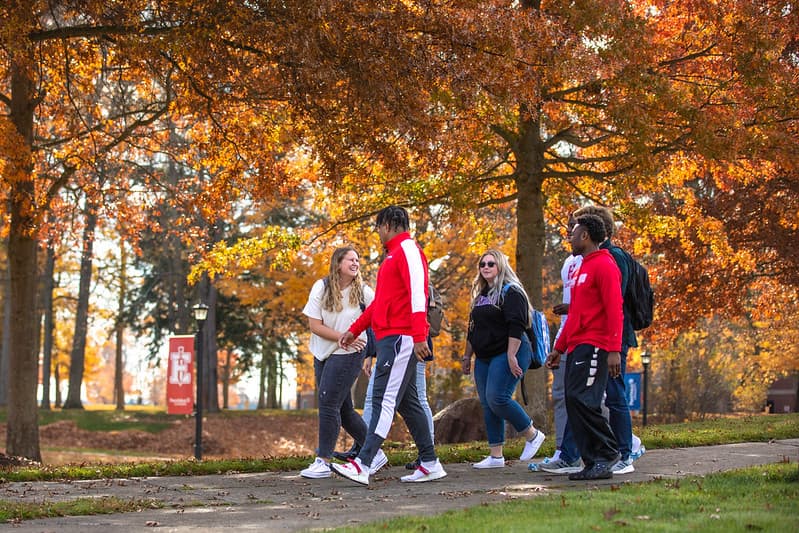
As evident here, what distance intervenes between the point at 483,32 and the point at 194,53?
305cm

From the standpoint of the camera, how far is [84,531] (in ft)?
20.3

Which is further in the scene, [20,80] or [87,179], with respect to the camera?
[87,179]

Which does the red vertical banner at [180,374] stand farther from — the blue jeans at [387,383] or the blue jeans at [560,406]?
the blue jeans at [387,383]

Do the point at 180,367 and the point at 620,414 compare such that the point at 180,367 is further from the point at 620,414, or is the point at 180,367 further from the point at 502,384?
the point at 620,414

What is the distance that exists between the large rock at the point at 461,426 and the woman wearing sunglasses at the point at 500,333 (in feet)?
20.5

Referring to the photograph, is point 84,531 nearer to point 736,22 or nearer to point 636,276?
point 636,276

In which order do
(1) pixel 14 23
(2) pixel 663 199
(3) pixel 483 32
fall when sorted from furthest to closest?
(2) pixel 663 199, (3) pixel 483 32, (1) pixel 14 23

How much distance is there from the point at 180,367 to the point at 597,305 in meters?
16.4

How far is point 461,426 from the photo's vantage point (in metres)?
15.7

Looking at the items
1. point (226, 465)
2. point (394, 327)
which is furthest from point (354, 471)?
point (226, 465)

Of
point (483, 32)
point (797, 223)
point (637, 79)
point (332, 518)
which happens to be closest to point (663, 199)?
point (797, 223)

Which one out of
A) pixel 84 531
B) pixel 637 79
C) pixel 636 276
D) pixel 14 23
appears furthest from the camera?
pixel 637 79

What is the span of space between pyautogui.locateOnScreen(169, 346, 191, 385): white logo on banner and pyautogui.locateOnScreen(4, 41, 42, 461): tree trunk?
6199 mm

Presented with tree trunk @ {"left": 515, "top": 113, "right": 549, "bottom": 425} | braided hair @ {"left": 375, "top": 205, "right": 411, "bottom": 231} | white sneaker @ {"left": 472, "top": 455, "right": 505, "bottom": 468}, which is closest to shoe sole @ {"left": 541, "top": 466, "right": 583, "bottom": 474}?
white sneaker @ {"left": 472, "top": 455, "right": 505, "bottom": 468}
